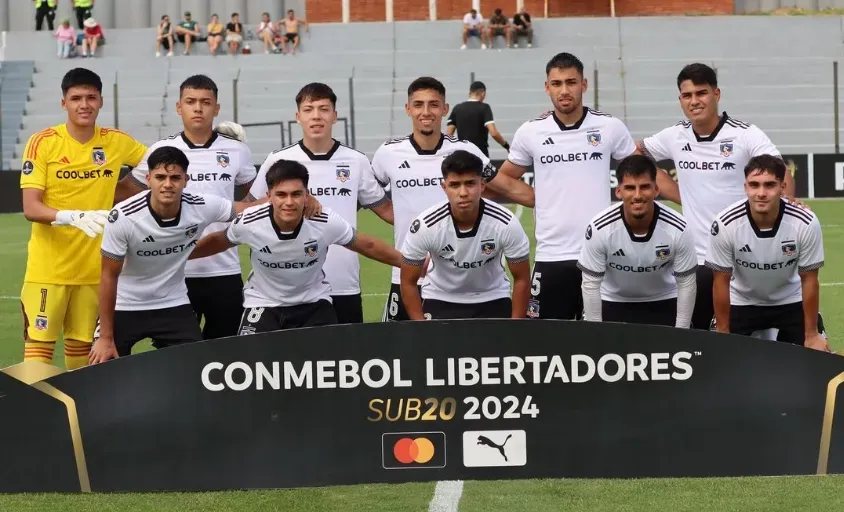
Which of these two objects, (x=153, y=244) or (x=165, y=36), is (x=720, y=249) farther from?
(x=165, y=36)

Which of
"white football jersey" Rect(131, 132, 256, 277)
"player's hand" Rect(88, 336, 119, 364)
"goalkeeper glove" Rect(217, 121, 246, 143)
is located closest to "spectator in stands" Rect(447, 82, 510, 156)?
"goalkeeper glove" Rect(217, 121, 246, 143)

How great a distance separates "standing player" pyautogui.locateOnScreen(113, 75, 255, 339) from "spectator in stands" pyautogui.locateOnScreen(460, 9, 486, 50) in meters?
26.8

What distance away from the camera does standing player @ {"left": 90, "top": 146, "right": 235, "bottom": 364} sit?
6.41 m

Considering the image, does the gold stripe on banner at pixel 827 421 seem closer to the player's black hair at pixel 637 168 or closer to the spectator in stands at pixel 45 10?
the player's black hair at pixel 637 168

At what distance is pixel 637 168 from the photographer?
6453mm

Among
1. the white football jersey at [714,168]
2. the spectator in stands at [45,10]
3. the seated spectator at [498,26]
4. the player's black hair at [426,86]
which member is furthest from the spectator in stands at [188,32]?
the white football jersey at [714,168]

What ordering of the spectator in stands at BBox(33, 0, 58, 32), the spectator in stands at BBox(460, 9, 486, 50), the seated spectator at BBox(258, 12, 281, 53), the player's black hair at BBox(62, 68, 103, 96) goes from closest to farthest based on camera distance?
the player's black hair at BBox(62, 68, 103, 96) → the spectator in stands at BBox(460, 9, 486, 50) → the seated spectator at BBox(258, 12, 281, 53) → the spectator in stands at BBox(33, 0, 58, 32)

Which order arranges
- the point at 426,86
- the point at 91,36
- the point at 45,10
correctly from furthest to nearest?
the point at 45,10 → the point at 91,36 → the point at 426,86

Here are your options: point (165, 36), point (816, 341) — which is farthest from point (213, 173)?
point (165, 36)

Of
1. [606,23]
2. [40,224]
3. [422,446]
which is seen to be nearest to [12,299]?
[40,224]

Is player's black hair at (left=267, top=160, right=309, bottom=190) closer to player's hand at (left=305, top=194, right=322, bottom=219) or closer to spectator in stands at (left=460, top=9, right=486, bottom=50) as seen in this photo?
player's hand at (left=305, top=194, right=322, bottom=219)

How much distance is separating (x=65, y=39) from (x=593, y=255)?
29944 millimetres

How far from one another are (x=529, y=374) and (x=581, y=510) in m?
0.59

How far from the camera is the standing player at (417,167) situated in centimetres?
717
